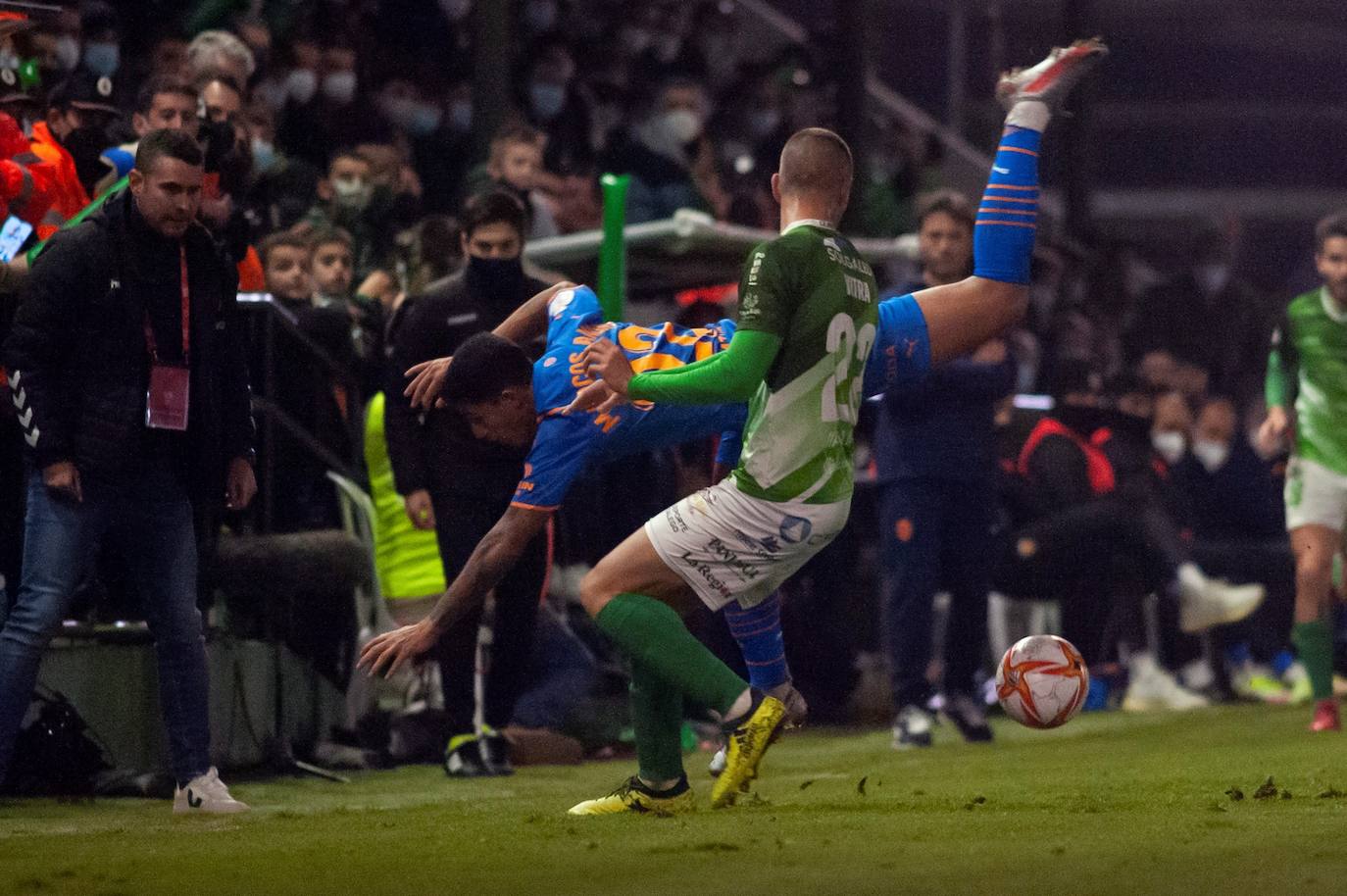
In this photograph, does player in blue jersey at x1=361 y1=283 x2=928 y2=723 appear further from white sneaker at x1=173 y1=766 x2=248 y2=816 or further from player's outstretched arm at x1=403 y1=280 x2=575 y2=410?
white sneaker at x1=173 y1=766 x2=248 y2=816

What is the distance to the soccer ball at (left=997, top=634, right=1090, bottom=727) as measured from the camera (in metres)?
8.18

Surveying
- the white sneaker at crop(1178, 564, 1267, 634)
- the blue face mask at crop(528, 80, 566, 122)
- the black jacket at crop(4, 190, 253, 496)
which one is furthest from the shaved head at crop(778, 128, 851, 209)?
the blue face mask at crop(528, 80, 566, 122)

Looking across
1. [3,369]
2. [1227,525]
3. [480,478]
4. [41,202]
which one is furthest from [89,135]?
[1227,525]

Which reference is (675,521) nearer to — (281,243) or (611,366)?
(611,366)

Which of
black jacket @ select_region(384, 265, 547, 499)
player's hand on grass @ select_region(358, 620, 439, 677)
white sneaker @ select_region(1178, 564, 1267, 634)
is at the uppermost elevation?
black jacket @ select_region(384, 265, 547, 499)

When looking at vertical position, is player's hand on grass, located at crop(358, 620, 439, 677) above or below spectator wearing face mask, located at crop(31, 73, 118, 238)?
below

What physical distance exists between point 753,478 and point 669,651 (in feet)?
1.97

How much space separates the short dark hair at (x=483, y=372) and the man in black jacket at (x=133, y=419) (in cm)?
112

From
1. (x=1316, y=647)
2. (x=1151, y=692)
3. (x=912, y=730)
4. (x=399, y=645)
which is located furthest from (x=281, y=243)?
(x=1151, y=692)

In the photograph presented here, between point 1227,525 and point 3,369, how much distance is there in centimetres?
976

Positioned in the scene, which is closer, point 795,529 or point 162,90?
point 795,529

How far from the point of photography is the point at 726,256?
12.7 meters

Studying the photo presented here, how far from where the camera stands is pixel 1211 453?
1611cm

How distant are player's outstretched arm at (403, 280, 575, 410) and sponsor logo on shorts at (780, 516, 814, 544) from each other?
55.5 inches
